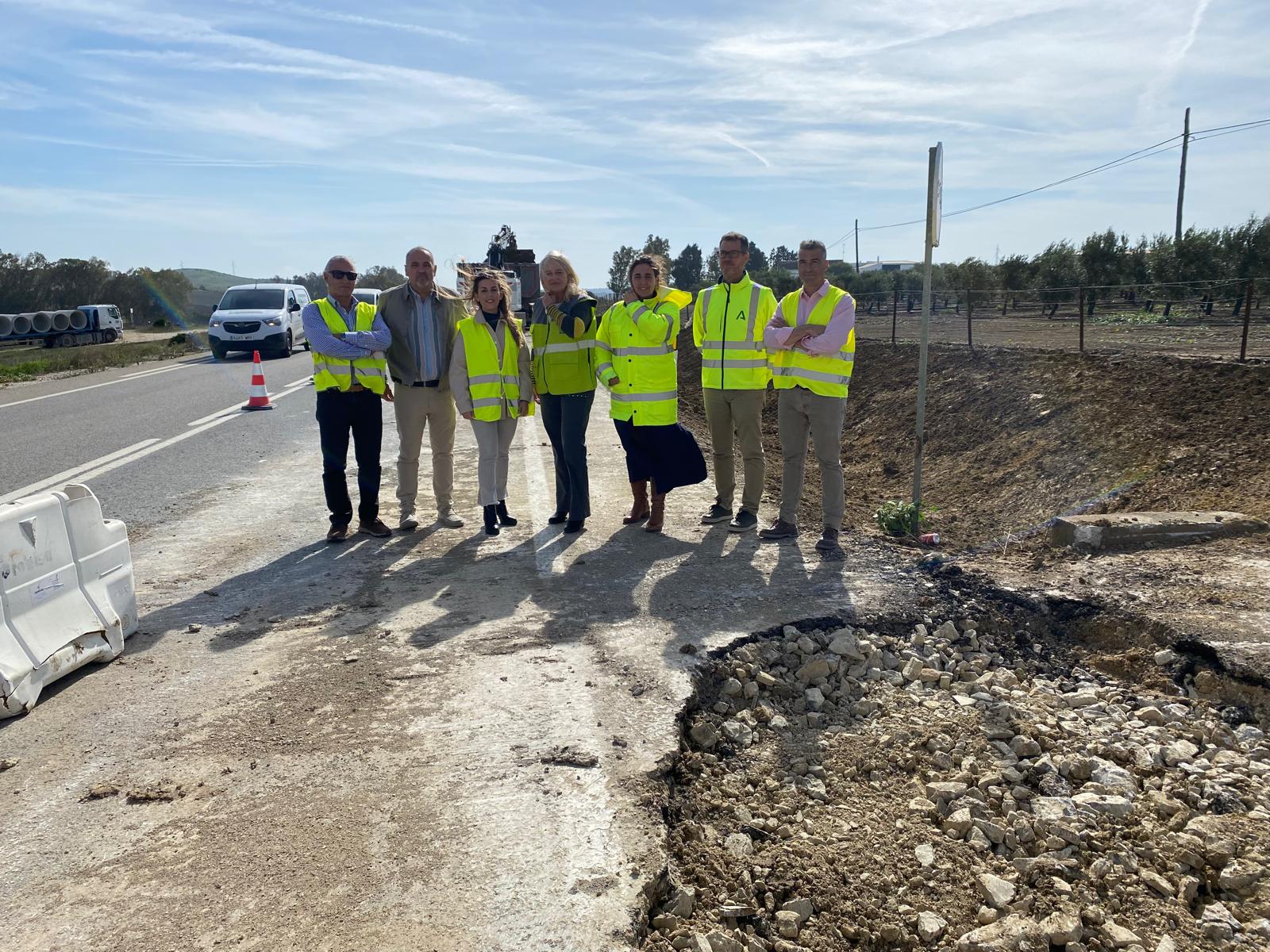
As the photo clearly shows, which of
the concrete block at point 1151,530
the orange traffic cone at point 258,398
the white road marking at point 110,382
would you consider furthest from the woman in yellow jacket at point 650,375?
the white road marking at point 110,382

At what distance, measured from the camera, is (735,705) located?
12.5 ft

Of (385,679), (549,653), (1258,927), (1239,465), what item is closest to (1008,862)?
(1258,927)

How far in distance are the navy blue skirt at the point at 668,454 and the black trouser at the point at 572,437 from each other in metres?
0.28

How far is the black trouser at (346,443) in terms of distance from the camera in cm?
597

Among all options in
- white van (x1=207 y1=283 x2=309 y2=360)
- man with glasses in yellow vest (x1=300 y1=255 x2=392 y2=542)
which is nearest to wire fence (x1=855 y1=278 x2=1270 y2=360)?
man with glasses in yellow vest (x1=300 y1=255 x2=392 y2=542)

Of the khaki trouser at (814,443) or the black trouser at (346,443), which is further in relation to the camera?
the black trouser at (346,443)

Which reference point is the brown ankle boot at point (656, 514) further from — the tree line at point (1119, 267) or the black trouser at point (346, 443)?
the tree line at point (1119, 267)

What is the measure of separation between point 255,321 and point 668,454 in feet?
63.4

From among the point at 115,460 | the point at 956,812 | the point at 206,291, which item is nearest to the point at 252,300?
the point at 115,460

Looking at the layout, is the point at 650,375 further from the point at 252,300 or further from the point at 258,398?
the point at 252,300

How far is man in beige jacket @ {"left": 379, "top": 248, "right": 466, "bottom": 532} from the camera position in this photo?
20.3 feet

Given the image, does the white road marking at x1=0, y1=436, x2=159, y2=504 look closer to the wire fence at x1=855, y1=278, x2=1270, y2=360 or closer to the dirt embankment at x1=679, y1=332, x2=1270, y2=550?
the dirt embankment at x1=679, y1=332, x2=1270, y2=550

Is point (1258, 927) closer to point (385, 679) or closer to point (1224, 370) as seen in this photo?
point (385, 679)

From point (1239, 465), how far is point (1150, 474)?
2.24ft
